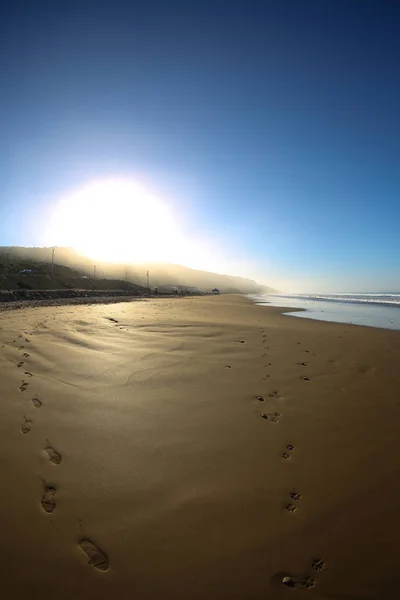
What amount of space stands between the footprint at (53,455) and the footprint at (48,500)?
0.38 metres

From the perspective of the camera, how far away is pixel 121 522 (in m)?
2.33

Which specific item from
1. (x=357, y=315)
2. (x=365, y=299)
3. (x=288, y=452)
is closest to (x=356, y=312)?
(x=357, y=315)

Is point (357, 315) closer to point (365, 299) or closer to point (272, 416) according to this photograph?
point (272, 416)

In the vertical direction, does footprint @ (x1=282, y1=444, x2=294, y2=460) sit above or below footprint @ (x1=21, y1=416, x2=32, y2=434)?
above

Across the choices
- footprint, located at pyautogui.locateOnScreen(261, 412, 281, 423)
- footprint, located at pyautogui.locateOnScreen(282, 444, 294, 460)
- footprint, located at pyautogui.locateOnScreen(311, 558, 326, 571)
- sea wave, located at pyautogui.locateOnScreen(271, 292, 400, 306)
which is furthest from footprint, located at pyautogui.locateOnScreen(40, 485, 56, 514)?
sea wave, located at pyautogui.locateOnScreen(271, 292, 400, 306)

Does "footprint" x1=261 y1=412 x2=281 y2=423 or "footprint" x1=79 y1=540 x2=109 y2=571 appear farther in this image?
"footprint" x1=261 y1=412 x2=281 y2=423

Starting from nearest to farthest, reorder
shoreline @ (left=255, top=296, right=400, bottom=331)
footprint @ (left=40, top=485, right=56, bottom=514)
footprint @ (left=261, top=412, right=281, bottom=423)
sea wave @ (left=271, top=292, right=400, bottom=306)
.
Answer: footprint @ (left=40, top=485, right=56, bottom=514) < footprint @ (left=261, top=412, right=281, bottom=423) < shoreline @ (left=255, top=296, right=400, bottom=331) < sea wave @ (left=271, top=292, right=400, bottom=306)

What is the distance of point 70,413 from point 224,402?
2.46 meters

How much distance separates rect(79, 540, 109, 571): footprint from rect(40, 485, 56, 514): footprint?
544 millimetres

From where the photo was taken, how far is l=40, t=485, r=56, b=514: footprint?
246 centimetres

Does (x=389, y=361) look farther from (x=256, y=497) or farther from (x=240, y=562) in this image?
(x=240, y=562)

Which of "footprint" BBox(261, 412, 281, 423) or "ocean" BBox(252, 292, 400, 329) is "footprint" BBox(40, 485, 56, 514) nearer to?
"footprint" BBox(261, 412, 281, 423)

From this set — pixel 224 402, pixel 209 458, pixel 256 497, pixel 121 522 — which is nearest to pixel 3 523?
pixel 121 522

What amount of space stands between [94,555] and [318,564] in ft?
5.69
